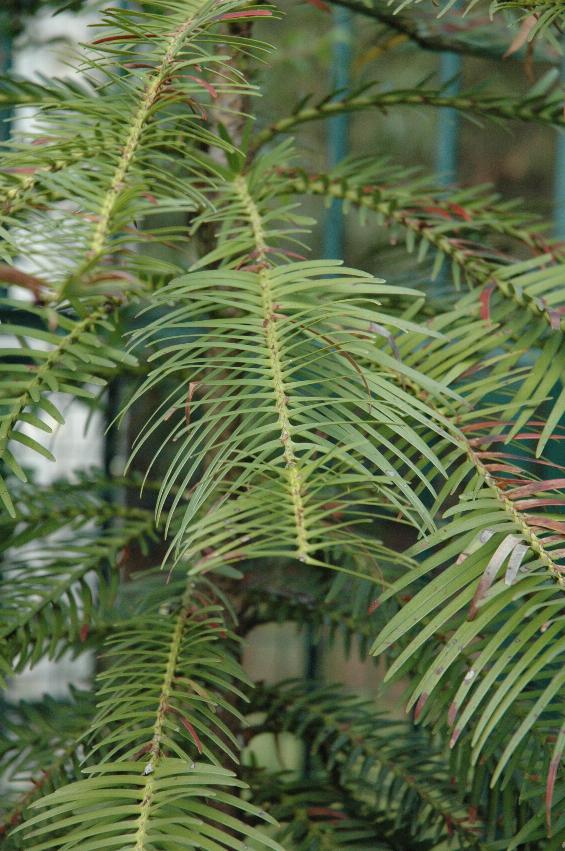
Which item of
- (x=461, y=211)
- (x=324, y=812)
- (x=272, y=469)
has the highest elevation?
(x=461, y=211)

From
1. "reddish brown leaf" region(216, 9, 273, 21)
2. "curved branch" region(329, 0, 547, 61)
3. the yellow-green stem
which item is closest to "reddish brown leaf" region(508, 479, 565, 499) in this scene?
the yellow-green stem

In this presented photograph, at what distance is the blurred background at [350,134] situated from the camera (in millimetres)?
769

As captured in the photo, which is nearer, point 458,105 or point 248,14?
point 248,14

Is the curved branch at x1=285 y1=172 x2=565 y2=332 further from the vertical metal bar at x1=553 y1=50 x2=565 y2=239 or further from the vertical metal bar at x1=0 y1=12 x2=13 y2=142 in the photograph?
the vertical metal bar at x1=0 y1=12 x2=13 y2=142

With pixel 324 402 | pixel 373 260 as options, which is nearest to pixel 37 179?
pixel 324 402

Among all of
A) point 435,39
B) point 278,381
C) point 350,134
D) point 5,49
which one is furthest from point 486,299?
point 350,134

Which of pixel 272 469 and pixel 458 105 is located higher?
pixel 458 105

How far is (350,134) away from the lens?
1975 mm

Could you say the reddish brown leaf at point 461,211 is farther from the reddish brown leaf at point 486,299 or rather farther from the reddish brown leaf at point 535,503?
the reddish brown leaf at point 535,503

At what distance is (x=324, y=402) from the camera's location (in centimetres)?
36

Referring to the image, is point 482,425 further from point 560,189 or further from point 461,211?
point 560,189

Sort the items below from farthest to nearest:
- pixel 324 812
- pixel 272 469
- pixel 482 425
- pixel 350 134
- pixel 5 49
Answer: pixel 350 134
pixel 5 49
pixel 324 812
pixel 482 425
pixel 272 469

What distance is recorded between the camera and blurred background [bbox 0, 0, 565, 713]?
769mm

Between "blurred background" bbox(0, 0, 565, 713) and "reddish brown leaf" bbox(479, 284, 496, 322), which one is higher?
"blurred background" bbox(0, 0, 565, 713)
